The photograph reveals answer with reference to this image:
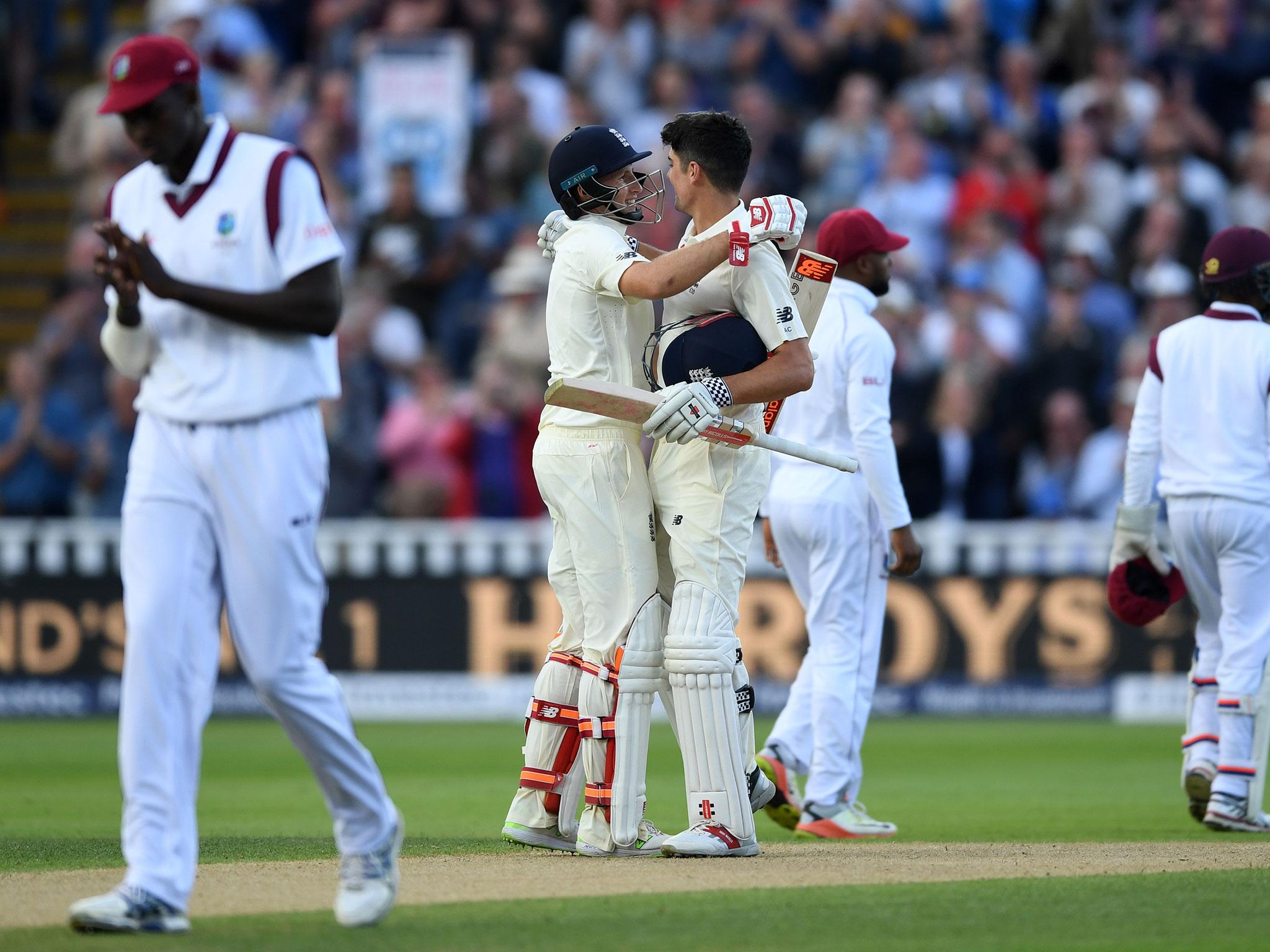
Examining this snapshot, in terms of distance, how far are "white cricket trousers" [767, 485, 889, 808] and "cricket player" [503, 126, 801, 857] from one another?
1358mm

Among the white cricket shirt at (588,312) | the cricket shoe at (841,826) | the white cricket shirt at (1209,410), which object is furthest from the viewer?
the white cricket shirt at (1209,410)

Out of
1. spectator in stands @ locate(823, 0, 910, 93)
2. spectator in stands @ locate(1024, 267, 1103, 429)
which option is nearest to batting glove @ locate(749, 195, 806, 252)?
spectator in stands @ locate(1024, 267, 1103, 429)

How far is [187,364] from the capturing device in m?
5.85

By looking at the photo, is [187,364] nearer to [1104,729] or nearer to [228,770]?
[228,770]

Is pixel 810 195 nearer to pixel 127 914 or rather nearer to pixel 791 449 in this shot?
pixel 791 449

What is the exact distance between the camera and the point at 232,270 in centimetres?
585

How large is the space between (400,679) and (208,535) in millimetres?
10120

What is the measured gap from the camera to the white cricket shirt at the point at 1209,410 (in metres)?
9.13

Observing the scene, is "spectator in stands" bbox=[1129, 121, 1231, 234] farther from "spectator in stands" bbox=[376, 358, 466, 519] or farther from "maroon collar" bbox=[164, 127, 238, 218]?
"maroon collar" bbox=[164, 127, 238, 218]

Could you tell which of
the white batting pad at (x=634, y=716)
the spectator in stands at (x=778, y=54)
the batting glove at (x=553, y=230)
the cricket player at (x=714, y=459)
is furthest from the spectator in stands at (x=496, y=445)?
the white batting pad at (x=634, y=716)

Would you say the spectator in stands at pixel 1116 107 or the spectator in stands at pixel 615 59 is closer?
the spectator in stands at pixel 1116 107

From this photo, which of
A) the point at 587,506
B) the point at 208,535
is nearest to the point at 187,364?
the point at 208,535

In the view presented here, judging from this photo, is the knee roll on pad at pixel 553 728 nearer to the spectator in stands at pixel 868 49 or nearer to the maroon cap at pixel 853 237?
the maroon cap at pixel 853 237

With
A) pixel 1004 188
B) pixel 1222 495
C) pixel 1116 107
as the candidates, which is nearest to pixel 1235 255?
pixel 1222 495
